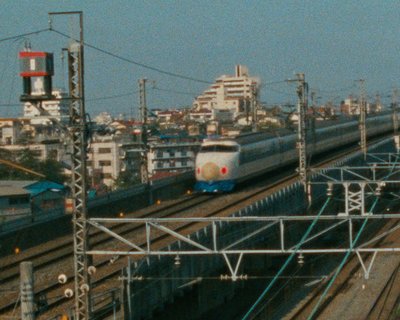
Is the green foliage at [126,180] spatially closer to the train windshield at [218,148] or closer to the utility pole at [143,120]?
the train windshield at [218,148]

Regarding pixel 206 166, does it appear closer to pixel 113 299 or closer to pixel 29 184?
pixel 29 184

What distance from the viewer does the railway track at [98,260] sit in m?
16.5

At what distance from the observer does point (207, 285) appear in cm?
2192

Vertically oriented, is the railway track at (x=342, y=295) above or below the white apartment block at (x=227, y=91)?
below

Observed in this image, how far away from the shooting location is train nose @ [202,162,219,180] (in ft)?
106

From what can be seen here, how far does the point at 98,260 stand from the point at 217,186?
12.9 metres

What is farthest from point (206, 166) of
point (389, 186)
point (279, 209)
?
point (389, 186)

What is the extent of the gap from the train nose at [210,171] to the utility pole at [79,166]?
2004 centimetres

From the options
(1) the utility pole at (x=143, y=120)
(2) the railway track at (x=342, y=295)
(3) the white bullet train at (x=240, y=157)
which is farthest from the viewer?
(3) the white bullet train at (x=240, y=157)

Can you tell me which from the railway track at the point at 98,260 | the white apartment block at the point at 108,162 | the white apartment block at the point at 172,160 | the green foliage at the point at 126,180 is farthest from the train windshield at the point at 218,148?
the white apartment block at the point at 172,160

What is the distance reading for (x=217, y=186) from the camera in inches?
1309

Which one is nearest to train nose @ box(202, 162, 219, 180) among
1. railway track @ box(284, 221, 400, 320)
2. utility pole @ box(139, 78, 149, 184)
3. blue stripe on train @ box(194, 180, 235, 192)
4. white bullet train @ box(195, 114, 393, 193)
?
white bullet train @ box(195, 114, 393, 193)

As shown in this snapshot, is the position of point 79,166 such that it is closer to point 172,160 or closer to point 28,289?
point 28,289

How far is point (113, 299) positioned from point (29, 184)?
2639 centimetres
